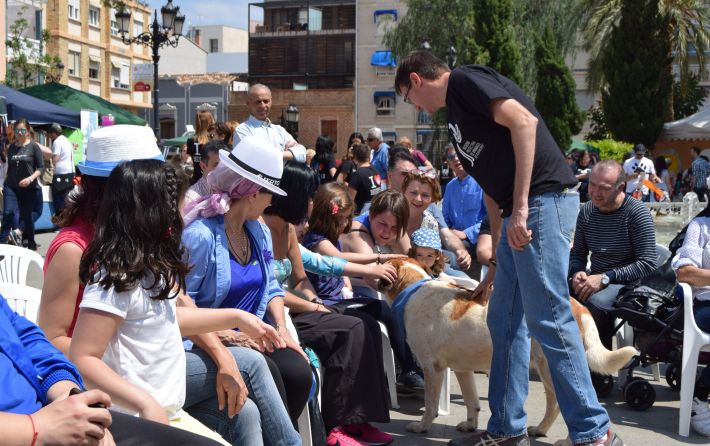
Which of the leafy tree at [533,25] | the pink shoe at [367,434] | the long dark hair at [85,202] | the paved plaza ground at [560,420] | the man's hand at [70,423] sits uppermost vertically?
the leafy tree at [533,25]

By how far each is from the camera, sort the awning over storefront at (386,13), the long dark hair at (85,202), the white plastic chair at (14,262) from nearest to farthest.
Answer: the long dark hair at (85,202)
the white plastic chair at (14,262)
the awning over storefront at (386,13)

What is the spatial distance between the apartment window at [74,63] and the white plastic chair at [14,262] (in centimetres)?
5192

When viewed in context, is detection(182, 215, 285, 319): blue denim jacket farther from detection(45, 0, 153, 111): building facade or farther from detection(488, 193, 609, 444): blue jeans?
detection(45, 0, 153, 111): building facade

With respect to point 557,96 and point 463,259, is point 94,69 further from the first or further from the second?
point 463,259

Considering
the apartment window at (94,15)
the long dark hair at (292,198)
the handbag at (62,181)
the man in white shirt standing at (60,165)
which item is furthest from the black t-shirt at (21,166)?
the apartment window at (94,15)

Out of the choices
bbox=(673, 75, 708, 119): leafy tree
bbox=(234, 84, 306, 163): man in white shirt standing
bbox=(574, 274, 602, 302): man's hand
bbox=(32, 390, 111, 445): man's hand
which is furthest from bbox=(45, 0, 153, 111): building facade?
bbox=(32, 390, 111, 445): man's hand

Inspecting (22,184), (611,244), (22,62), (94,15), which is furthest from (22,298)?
(94,15)

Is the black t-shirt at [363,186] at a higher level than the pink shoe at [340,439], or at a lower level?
higher

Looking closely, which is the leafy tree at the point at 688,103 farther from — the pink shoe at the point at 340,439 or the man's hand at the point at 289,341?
the man's hand at the point at 289,341

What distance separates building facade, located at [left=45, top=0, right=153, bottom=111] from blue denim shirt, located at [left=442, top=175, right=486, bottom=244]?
46.4m

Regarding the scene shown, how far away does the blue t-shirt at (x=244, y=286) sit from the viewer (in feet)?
12.1

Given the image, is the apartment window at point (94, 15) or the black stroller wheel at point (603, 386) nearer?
the black stroller wheel at point (603, 386)

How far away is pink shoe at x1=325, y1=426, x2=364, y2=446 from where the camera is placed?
170 inches

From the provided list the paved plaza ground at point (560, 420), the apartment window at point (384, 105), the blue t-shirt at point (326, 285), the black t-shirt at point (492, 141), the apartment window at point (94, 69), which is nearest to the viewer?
the black t-shirt at point (492, 141)
